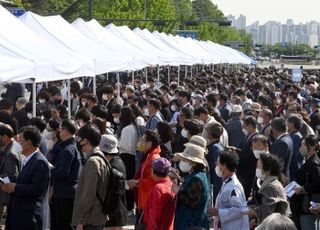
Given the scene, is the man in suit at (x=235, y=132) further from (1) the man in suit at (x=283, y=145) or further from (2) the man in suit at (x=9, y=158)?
(2) the man in suit at (x=9, y=158)

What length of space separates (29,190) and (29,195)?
6 centimetres

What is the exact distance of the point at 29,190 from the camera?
26.7ft

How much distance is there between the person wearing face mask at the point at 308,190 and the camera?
9070 millimetres

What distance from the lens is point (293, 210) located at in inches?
364

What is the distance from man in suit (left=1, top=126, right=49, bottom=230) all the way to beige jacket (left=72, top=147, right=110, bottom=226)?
41 cm

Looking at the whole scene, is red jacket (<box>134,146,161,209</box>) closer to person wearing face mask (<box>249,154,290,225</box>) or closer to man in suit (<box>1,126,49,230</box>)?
man in suit (<box>1,126,49,230</box>)

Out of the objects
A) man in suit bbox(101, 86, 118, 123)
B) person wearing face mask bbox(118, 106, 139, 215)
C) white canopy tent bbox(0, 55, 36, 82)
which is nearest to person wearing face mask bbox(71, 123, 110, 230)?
white canopy tent bbox(0, 55, 36, 82)

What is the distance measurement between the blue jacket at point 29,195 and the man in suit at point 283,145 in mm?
3559

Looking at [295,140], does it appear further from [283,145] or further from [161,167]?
[161,167]

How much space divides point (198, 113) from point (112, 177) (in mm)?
4643

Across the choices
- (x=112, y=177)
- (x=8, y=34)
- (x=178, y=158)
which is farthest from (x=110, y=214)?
(x=8, y=34)

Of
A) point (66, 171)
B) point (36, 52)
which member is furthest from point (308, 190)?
point (36, 52)

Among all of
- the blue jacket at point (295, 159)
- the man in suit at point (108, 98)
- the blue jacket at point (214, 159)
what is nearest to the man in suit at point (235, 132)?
the blue jacket at point (295, 159)

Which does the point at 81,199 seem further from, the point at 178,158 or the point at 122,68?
the point at 122,68
